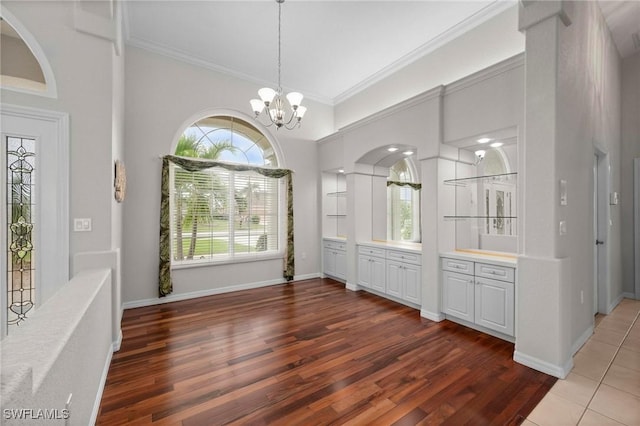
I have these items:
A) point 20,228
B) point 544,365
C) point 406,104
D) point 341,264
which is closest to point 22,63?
point 20,228

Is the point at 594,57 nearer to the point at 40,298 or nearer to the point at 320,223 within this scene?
the point at 320,223

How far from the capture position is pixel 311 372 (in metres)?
2.53

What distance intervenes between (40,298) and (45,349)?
215 centimetres

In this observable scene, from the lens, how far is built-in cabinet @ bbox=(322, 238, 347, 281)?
559 cm

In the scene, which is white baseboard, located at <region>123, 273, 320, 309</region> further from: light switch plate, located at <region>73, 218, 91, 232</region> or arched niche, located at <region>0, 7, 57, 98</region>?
arched niche, located at <region>0, 7, 57, 98</region>

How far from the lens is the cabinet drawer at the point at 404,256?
160 inches

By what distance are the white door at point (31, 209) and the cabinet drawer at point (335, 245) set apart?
4.09 m

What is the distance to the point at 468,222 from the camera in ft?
13.2

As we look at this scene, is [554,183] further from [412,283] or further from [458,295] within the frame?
[412,283]

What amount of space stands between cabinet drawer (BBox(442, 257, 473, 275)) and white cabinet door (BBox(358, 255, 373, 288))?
4.72 ft

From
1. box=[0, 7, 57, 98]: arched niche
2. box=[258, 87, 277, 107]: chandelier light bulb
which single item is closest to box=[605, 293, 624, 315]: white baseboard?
box=[258, 87, 277, 107]: chandelier light bulb

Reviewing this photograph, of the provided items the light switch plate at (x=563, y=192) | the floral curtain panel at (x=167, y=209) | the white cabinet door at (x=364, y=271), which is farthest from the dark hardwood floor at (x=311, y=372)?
the light switch plate at (x=563, y=192)

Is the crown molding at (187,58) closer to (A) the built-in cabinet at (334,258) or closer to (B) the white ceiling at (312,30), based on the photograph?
(B) the white ceiling at (312,30)

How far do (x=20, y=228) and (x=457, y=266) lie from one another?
459 cm
